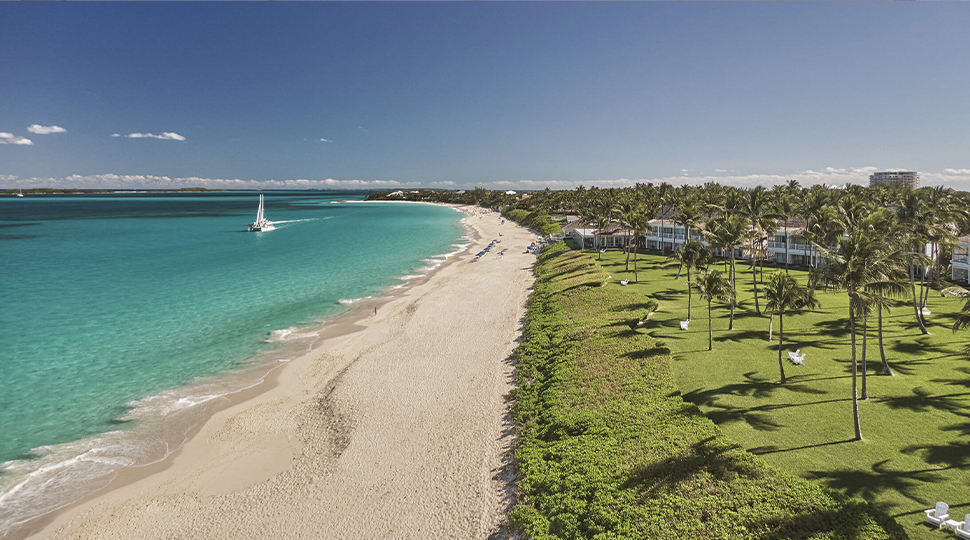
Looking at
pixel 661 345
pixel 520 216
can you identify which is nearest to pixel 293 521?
pixel 661 345

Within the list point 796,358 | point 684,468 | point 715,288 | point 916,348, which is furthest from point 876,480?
point 916,348

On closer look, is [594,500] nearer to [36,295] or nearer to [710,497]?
[710,497]

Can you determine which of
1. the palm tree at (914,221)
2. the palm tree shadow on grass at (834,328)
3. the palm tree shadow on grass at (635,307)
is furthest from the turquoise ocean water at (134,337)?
the palm tree at (914,221)

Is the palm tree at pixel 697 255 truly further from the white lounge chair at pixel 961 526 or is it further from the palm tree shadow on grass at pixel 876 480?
the white lounge chair at pixel 961 526

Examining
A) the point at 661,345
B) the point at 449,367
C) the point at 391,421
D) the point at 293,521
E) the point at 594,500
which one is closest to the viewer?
the point at 594,500

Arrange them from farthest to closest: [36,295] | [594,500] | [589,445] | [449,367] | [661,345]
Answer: [36,295] < [449,367] < [661,345] < [589,445] < [594,500]

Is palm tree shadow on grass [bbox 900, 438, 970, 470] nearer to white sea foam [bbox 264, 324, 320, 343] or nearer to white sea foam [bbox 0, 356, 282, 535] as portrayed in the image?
white sea foam [bbox 0, 356, 282, 535]

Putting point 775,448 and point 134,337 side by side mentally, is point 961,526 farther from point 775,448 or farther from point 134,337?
point 134,337

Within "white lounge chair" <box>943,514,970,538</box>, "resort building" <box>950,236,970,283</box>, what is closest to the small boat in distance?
"white lounge chair" <box>943,514,970,538</box>
